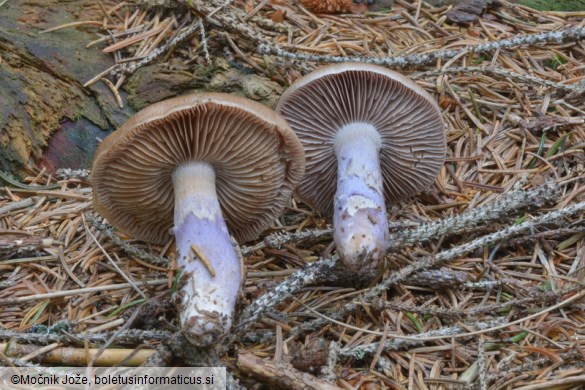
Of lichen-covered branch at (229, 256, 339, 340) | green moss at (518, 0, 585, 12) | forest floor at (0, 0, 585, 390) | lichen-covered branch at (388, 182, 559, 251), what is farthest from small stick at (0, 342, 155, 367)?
green moss at (518, 0, 585, 12)

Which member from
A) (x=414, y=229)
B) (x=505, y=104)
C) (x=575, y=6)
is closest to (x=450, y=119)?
(x=505, y=104)

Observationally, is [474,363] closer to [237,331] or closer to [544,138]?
[237,331]

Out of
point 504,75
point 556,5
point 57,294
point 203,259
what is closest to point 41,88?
point 57,294

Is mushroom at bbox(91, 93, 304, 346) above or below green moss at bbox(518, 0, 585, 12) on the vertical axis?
below

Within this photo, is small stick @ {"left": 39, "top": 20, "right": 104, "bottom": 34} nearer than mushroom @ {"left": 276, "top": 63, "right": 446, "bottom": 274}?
No

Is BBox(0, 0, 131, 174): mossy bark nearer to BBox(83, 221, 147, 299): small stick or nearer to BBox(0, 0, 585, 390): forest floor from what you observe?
BBox(0, 0, 585, 390): forest floor

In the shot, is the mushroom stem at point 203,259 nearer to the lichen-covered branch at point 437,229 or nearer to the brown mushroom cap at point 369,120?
the lichen-covered branch at point 437,229

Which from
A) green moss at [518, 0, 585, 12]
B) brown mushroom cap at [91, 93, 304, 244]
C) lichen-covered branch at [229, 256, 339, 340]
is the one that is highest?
green moss at [518, 0, 585, 12]
